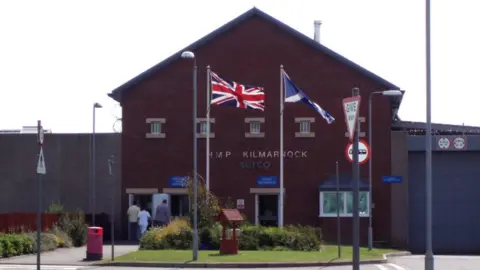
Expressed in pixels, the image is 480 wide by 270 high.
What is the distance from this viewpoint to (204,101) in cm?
4631

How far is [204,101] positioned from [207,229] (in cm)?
1259

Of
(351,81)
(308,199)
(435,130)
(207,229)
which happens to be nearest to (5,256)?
(207,229)

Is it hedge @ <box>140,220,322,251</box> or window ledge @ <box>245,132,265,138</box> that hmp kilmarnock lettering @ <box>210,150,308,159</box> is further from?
hedge @ <box>140,220,322,251</box>

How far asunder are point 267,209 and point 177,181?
4.84 meters

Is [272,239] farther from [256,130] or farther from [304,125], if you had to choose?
[304,125]

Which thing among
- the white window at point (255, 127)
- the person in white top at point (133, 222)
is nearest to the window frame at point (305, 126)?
the white window at point (255, 127)

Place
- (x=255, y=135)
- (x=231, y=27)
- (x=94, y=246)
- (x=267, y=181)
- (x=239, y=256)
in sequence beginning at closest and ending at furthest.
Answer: (x=94, y=246)
(x=239, y=256)
(x=267, y=181)
(x=255, y=135)
(x=231, y=27)

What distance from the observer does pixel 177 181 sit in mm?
45875

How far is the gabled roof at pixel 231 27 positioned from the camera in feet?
150

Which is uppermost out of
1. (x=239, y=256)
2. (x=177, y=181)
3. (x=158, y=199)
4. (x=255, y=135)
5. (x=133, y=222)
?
(x=255, y=135)

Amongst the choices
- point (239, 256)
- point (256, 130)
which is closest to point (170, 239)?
point (239, 256)

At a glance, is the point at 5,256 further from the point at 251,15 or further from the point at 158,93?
the point at 251,15

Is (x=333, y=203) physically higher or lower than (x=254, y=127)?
lower

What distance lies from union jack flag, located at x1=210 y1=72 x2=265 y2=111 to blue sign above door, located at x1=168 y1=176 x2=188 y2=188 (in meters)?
9.38
